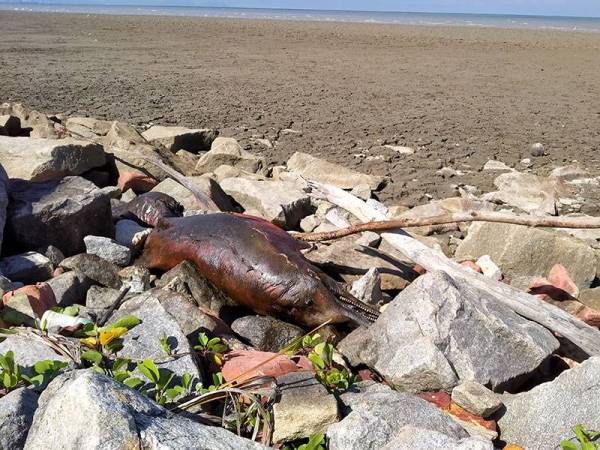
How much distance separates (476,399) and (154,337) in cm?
135

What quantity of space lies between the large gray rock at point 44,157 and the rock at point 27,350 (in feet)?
7.02

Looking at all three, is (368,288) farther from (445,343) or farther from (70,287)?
(70,287)

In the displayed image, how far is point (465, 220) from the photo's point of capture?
4121 millimetres

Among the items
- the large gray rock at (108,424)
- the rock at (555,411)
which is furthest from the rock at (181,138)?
the large gray rock at (108,424)

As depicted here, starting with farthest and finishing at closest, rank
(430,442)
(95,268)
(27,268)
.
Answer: (95,268), (27,268), (430,442)

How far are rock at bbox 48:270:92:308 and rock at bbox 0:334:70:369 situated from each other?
726mm

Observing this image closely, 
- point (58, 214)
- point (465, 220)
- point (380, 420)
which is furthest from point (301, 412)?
point (58, 214)

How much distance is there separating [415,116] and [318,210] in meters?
6.58

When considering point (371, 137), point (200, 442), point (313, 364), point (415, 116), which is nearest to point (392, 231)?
point (313, 364)

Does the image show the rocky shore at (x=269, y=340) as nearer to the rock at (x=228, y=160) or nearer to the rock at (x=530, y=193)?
the rock at (x=228, y=160)

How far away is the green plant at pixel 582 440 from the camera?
226cm

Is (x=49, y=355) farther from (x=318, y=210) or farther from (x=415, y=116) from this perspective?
(x=415, y=116)

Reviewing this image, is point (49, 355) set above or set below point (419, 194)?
above

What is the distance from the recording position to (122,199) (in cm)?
510
